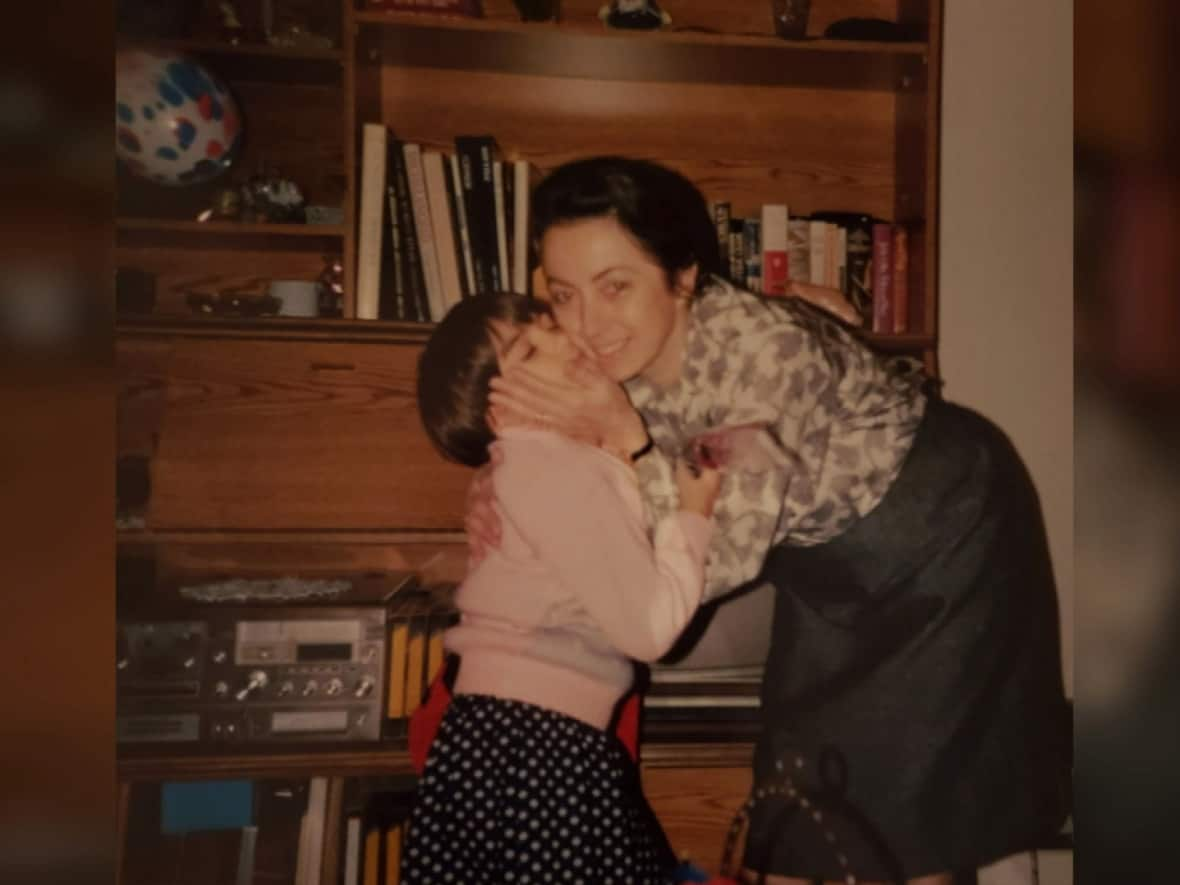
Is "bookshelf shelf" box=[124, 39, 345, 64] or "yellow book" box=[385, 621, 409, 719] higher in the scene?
"bookshelf shelf" box=[124, 39, 345, 64]

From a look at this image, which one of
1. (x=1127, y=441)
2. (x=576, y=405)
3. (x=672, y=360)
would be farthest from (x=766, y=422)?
(x=1127, y=441)

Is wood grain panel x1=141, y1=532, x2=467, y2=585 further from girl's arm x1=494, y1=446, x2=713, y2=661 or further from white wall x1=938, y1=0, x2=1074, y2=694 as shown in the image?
white wall x1=938, y1=0, x2=1074, y2=694

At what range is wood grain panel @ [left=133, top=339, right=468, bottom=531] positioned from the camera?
4.01ft

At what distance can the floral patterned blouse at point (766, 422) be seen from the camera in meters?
1.16

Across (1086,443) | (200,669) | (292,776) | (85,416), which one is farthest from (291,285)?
(1086,443)

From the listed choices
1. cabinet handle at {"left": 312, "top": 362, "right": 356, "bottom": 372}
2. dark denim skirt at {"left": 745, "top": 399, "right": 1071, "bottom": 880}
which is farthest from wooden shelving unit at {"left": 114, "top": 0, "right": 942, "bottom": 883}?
dark denim skirt at {"left": 745, "top": 399, "right": 1071, "bottom": 880}

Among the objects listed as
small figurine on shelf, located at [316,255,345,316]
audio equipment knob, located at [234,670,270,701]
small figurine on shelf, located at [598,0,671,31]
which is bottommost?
audio equipment knob, located at [234,670,270,701]

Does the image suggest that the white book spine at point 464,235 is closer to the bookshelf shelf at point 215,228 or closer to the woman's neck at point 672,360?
the bookshelf shelf at point 215,228

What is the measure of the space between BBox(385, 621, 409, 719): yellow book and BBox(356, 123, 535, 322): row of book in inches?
16.8

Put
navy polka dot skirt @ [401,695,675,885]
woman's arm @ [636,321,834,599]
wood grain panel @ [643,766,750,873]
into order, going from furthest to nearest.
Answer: wood grain panel @ [643,766,750,873] → woman's arm @ [636,321,834,599] → navy polka dot skirt @ [401,695,675,885]

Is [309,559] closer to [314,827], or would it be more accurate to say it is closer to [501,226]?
[314,827]

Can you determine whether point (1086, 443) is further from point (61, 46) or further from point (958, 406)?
point (61, 46)

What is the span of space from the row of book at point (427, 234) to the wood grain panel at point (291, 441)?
9cm

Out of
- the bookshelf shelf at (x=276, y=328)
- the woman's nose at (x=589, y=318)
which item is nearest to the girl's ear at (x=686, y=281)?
the woman's nose at (x=589, y=318)
